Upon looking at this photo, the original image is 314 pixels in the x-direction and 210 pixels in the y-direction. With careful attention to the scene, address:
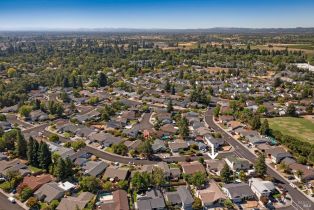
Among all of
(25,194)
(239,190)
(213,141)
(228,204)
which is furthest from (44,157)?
(213,141)

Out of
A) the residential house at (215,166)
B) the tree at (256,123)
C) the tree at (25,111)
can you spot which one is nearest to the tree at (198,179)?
the residential house at (215,166)

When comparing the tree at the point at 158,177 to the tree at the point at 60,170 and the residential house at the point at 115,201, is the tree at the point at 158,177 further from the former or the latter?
the tree at the point at 60,170

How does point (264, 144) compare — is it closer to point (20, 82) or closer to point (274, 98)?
point (274, 98)

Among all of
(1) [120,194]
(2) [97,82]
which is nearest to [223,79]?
(2) [97,82]

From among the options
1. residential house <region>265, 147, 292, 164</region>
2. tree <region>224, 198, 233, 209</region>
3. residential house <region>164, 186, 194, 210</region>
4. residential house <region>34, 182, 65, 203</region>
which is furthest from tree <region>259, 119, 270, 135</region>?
residential house <region>34, 182, 65, 203</region>

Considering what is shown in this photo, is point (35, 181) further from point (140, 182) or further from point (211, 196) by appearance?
point (211, 196)

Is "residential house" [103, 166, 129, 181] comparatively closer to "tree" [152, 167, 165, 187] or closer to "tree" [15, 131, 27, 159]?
"tree" [152, 167, 165, 187]

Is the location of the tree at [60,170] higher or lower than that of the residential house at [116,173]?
higher
